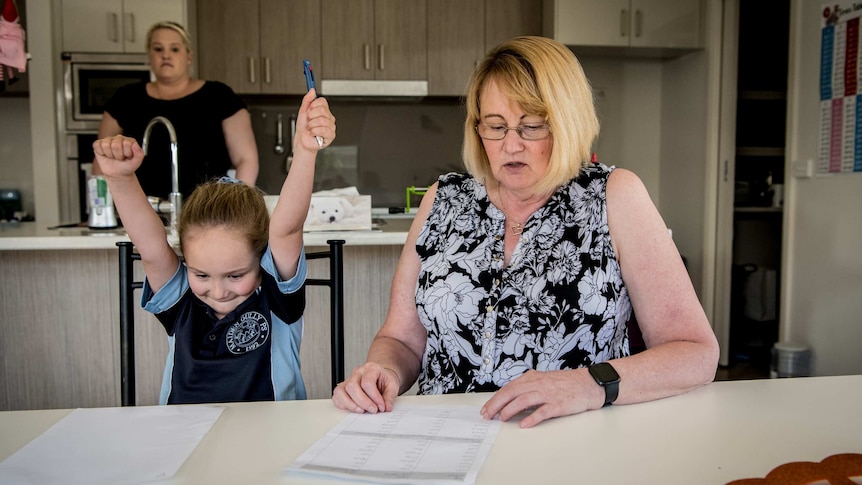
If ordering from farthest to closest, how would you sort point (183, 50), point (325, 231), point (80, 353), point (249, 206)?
point (183, 50) → point (80, 353) → point (325, 231) → point (249, 206)

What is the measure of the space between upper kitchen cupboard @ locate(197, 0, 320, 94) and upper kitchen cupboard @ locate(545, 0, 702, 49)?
1.51 meters

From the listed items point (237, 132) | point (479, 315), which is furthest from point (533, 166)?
point (237, 132)

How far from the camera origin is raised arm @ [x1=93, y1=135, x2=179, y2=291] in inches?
46.8

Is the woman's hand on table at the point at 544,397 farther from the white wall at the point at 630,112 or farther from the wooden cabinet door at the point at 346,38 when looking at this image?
the white wall at the point at 630,112

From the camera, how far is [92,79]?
3.96m

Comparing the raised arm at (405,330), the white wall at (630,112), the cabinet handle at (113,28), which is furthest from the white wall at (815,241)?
the cabinet handle at (113,28)

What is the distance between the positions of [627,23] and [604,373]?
146 inches

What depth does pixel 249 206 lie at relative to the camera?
133 cm

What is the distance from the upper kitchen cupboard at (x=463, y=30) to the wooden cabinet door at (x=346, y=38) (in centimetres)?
39

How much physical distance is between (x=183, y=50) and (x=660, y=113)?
316 cm

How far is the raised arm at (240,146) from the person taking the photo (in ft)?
9.19

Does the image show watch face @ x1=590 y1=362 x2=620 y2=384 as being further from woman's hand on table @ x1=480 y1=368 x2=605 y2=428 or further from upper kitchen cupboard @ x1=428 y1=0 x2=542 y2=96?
upper kitchen cupboard @ x1=428 y1=0 x2=542 y2=96

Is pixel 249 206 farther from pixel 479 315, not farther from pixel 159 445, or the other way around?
pixel 159 445

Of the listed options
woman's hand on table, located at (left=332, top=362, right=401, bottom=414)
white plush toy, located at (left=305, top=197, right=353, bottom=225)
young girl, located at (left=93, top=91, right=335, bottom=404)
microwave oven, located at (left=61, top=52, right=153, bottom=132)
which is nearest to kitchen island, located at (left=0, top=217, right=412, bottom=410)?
white plush toy, located at (left=305, top=197, right=353, bottom=225)
